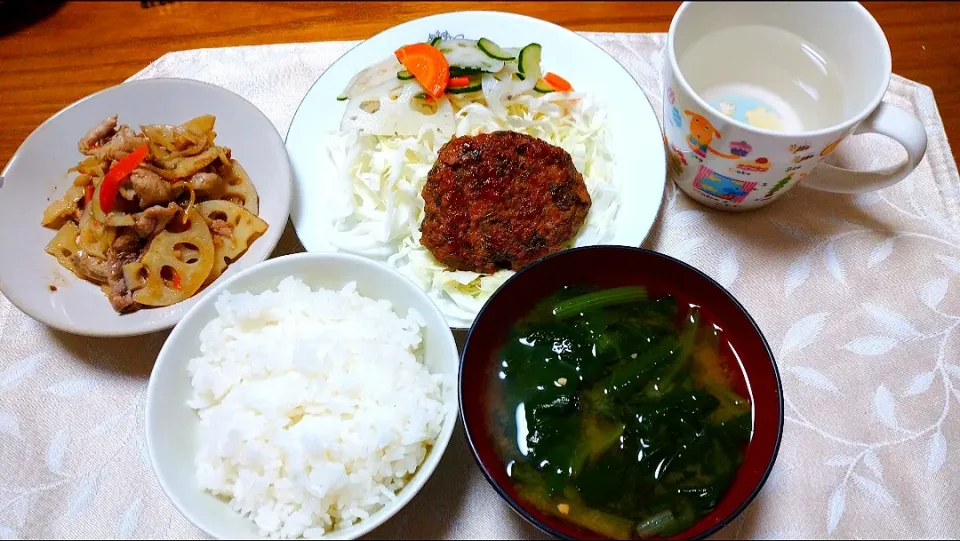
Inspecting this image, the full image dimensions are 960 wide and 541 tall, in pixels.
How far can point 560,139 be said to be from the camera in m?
2.38

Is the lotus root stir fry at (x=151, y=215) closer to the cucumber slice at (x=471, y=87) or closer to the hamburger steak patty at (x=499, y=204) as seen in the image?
the hamburger steak patty at (x=499, y=204)

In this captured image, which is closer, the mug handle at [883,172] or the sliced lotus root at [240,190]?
the mug handle at [883,172]

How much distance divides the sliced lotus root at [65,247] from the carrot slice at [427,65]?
129cm

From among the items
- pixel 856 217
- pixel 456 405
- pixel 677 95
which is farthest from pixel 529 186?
pixel 856 217

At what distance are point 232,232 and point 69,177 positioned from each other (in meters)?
0.70

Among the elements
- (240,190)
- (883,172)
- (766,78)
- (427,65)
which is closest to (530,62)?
(427,65)

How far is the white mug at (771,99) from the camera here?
1.92 m

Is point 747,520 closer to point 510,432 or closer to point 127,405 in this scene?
point 510,432

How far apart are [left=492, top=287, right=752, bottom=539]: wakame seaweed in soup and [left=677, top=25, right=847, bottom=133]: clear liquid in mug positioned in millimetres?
871

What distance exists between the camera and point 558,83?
2395mm

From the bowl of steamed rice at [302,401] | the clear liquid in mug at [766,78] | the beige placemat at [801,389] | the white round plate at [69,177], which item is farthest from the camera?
the clear liquid in mug at [766,78]

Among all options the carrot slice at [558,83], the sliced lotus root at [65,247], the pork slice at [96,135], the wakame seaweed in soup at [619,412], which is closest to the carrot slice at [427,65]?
the carrot slice at [558,83]

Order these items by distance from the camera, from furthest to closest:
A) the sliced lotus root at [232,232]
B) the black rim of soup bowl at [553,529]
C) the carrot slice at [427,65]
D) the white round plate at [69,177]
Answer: the carrot slice at [427,65], the sliced lotus root at [232,232], the white round plate at [69,177], the black rim of soup bowl at [553,529]

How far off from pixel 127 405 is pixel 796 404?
2124mm
